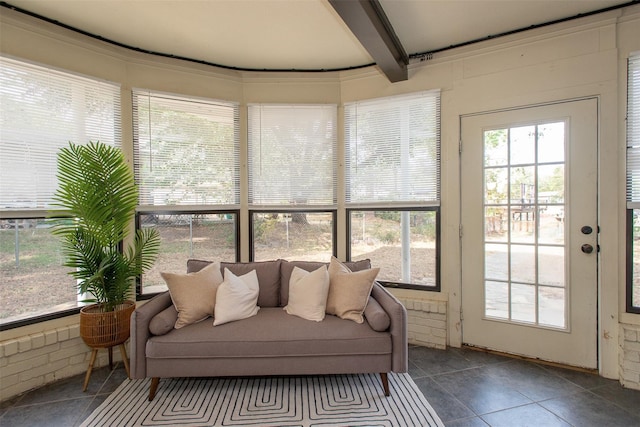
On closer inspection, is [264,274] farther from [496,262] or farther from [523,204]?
[523,204]

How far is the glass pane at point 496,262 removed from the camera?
2.75m

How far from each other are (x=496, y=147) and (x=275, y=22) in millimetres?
2139

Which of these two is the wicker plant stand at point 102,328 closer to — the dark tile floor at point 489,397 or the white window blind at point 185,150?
the dark tile floor at point 489,397

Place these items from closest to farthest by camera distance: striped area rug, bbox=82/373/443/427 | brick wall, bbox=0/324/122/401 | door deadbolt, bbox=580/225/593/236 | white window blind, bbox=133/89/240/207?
striped area rug, bbox=82/373/443/427 → brick wall, bbox=0/324/122/401 → door deadbolt, bbox=580/225/593/236 → white window blind, bbox=133/89/240/207

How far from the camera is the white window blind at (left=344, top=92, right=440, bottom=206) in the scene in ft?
9.79

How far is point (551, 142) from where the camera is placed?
2.56 metres

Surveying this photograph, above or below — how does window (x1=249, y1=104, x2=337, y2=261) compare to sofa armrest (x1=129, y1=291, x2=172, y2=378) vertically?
above

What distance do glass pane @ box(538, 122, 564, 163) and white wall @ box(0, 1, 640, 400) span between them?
23 centimetres

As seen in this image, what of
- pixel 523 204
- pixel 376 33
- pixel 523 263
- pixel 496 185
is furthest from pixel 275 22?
pixel 523 263

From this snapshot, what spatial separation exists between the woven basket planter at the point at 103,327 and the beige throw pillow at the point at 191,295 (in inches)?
17.7

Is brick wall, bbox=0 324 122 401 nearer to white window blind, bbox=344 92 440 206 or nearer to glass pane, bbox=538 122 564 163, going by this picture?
white window blind, bbox=344 92 440 206

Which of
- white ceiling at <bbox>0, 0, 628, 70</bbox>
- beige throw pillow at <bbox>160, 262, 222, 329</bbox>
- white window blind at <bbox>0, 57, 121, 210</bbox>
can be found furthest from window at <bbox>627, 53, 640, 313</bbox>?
white window blind at <bbox>0, 57, 121, 210</bbox>

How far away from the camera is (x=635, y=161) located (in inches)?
90.7

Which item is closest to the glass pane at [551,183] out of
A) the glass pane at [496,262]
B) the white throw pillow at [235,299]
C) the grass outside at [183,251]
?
the glass pane at [496,262]
